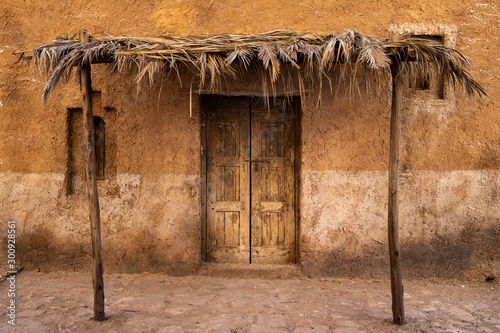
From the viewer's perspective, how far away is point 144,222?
5.03m

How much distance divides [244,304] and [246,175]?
179 cm

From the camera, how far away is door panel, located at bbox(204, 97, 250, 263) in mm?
5297

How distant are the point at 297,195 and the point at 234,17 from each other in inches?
97.5

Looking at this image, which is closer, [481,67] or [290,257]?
[481,67]

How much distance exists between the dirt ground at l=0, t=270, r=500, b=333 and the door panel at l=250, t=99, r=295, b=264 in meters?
0.59

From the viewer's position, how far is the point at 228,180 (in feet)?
17.4

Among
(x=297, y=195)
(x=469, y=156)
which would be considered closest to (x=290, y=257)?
(x=297, y=195)

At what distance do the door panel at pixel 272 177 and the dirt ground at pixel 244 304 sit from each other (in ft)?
1.94

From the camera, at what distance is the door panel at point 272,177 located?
5277mm

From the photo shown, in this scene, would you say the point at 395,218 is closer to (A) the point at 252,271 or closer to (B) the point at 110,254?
(A) the point at 252,271

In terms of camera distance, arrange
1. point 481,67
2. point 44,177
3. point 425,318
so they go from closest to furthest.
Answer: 1. point 425,318
2. point 481,67
3. point 44,177

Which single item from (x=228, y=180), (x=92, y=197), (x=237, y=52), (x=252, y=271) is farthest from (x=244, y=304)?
(x=237, y=52)

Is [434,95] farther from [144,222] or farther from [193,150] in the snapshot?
[144,222]

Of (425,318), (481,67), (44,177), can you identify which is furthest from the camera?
(44,177)
